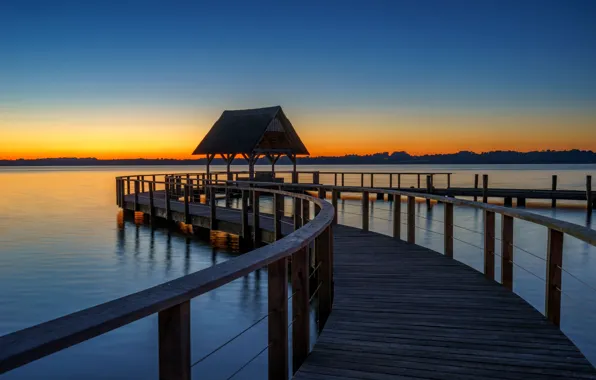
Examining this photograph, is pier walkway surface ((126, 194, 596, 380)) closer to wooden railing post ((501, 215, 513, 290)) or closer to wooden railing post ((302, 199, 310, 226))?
wooden railing post ((501, 215, 513, 290))

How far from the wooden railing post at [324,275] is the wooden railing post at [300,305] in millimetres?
905

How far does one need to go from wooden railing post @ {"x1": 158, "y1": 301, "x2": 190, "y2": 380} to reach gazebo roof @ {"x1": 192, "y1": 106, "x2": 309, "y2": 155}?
2323cm

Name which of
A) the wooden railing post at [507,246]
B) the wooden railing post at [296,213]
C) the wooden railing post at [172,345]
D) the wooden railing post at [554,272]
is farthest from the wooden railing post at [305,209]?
the wooden railing post at [172,345]

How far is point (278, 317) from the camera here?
8.16 ft

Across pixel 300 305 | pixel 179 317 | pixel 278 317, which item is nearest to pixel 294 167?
pixel 300 305

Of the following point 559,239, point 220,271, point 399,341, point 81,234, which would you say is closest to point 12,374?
point 399,341

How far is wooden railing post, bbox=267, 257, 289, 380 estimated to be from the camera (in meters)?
2.45

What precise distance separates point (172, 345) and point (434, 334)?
8.54ft

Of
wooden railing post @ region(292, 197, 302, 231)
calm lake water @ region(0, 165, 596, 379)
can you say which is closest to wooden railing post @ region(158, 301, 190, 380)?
calm lake water @ region(0, 165, 596, 379)

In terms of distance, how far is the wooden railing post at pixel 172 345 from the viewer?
156 cm

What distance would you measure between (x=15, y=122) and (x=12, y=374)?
4557 centimetres

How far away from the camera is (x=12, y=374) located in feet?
20.1

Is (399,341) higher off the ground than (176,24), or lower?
lower

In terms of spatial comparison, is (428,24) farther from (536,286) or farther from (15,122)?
(15,122)
